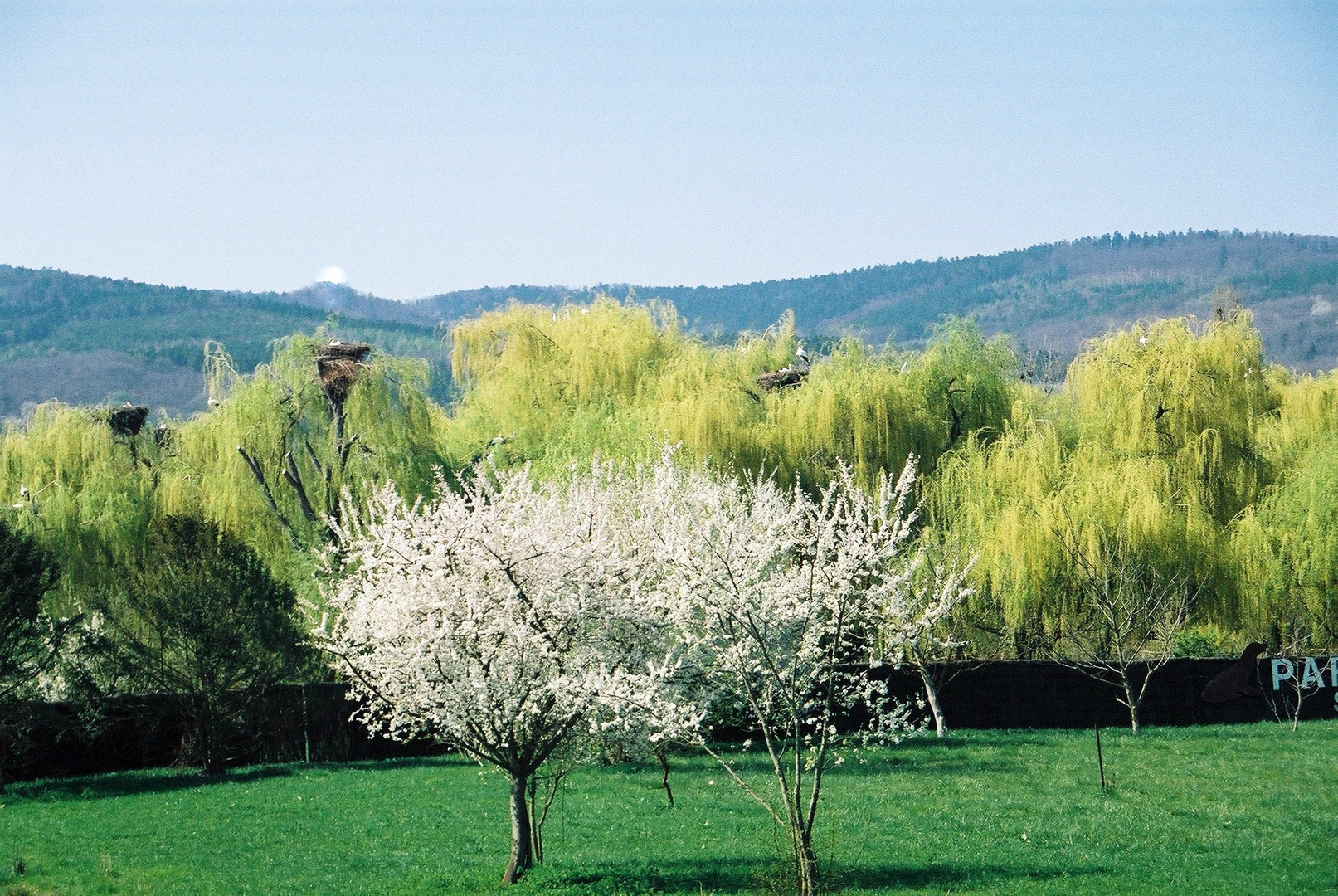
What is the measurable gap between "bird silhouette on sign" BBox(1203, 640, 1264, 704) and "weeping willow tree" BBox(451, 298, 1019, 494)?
299 inches

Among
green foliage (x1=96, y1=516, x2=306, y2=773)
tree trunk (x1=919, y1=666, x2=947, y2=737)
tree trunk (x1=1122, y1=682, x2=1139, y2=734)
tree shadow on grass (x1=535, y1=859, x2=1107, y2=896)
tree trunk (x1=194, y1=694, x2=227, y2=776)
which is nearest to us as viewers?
tree shadow on grass (x1=535, y1=859, x2=1107, y2=896)

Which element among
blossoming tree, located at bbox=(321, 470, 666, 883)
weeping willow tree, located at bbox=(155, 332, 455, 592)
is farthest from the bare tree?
blossoming tree, located at bbox=(321, 470, 666, 883)

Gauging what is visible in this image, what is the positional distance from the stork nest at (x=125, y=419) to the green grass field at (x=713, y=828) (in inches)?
466

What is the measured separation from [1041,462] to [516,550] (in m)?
19.1

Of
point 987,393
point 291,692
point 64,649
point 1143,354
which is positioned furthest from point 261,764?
point 1143,354

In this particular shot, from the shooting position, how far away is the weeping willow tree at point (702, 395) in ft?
98.5

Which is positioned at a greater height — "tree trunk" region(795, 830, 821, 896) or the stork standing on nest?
the stork standing on nest

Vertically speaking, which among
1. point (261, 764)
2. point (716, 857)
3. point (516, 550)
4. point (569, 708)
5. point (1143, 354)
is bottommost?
point (261, 764)

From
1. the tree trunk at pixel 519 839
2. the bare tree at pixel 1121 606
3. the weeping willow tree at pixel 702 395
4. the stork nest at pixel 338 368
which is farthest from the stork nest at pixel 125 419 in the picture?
the tree trunk at pixel 519 839

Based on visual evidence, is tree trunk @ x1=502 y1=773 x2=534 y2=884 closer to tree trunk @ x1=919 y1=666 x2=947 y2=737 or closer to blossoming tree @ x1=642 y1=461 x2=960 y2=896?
blossoming tree @ x1=642 y1=461 x2=960 y2=896

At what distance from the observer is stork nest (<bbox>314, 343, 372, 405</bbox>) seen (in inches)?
1217

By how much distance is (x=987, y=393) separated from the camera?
3300 centimetres

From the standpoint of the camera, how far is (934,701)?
88.4 ft

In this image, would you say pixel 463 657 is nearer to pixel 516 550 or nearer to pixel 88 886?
pixel 516 550
